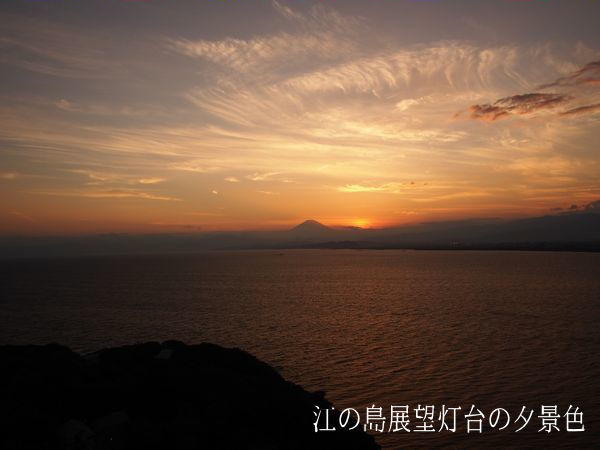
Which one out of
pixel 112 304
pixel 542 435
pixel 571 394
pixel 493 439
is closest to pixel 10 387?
pixel 493 439

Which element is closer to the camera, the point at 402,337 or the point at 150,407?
the point at 150,407

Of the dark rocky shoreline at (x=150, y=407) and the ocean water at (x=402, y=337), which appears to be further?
the ocean water at (x=402, y=337)

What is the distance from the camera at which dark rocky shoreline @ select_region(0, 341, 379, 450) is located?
12.2m

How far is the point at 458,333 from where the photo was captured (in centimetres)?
3950

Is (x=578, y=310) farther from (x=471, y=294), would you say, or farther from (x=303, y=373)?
(x=303, y=373)

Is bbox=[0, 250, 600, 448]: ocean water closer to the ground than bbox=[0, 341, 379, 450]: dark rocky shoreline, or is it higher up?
closer to the ground

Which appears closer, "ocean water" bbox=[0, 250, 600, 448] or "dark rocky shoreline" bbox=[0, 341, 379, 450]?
"dark rocky shoreline" bbox=[0, 341, 379, 450]

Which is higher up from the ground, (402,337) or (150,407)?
(150,407)

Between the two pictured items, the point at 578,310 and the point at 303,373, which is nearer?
the point at 303,373

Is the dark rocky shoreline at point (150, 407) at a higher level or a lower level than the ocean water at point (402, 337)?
higher

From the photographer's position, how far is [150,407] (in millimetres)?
15359

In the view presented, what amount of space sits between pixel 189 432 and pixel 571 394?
20022 millimetres

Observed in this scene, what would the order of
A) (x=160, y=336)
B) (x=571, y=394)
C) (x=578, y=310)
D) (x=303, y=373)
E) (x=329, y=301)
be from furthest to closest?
1. (x=329, y=301)
2. (x=578, y=310)
3. (x=160, y=336)
4. (x=303, y=373)
5. (x=571, y=394)

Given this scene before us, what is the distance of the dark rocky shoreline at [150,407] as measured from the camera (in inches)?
481
